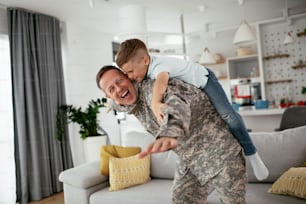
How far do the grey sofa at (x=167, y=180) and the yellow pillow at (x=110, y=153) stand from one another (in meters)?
0.06

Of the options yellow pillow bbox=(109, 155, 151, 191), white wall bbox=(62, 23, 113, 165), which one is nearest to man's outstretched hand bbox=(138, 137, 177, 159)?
yellow pillow bbox=(109, 155, 151, 191)

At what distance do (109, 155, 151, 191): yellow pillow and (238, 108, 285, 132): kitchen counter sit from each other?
7.45 ft

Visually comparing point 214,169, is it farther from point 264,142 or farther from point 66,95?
point 66,95

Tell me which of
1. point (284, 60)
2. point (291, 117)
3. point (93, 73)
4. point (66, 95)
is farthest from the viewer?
point (284, 60)

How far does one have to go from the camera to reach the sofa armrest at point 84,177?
2.48 meters

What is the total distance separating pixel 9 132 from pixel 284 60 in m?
4.80

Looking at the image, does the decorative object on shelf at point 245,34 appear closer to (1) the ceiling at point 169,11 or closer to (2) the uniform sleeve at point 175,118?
(1) the ceiling at point 169,11

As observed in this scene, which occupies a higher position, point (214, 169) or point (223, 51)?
point (223, 51)

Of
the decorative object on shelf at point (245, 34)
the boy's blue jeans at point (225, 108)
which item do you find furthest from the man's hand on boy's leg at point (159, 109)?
the decorative object on shelf at point (245, 34)

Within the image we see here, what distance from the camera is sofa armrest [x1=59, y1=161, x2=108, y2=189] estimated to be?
2.48 m

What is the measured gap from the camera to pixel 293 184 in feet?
6.36

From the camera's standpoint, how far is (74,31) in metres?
5.04

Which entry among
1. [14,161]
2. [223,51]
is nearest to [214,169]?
[14,161]

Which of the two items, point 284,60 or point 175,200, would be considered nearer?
point 175,200
